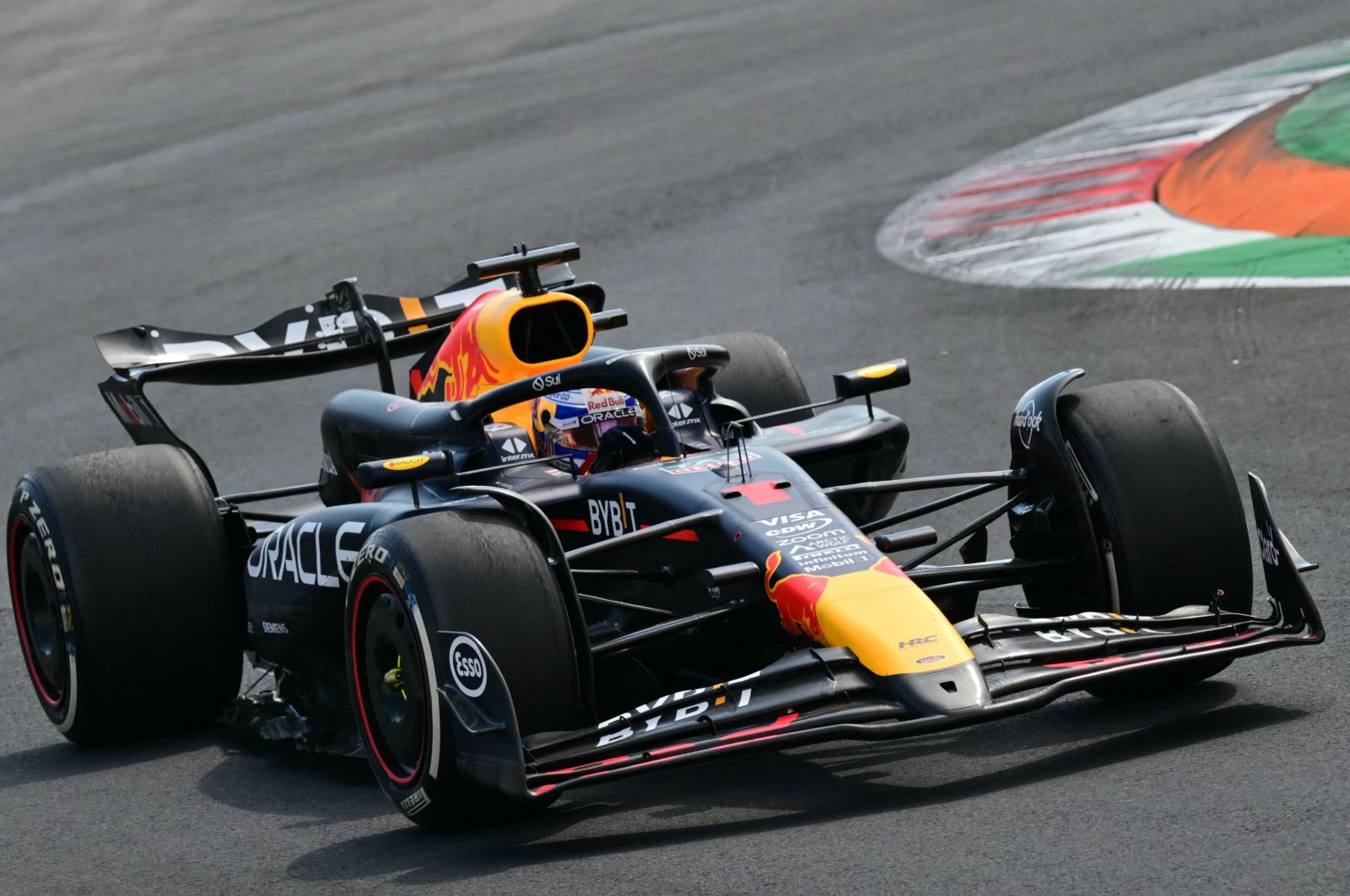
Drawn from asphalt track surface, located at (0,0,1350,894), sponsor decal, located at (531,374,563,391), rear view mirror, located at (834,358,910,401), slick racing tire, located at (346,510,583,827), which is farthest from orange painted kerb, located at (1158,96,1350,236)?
slick racing tire, located at (346,510,583,827)

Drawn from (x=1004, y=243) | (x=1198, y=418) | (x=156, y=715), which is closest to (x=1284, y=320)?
(x=1004, y=243)

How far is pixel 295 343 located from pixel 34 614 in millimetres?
1785

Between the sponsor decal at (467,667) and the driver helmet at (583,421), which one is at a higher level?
the driver helmet at (583,421)

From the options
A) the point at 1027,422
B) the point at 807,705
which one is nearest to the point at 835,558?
the point at 807,705

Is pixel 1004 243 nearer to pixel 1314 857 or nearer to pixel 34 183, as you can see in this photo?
pixel 1314 857

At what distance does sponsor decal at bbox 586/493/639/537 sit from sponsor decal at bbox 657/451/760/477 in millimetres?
170

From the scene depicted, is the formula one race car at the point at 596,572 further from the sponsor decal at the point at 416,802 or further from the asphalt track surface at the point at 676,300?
the asphalt track surface at the point at 676,300

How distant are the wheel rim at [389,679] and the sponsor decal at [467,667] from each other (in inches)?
8.3

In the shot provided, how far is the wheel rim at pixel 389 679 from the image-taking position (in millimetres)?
5594

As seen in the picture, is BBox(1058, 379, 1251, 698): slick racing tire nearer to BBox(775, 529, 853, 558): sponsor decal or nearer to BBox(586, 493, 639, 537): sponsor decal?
BBox(775, 529, 853, 558): sponsor decal

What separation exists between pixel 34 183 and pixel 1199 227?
1287 cm

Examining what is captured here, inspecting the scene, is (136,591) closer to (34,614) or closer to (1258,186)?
(34,614)

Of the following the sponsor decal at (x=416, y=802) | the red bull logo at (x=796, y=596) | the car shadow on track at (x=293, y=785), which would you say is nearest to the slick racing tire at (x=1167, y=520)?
the red bull logo at (x=796, y=596)

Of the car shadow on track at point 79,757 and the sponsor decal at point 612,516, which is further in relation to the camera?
the car shadow on track at point 79,757
